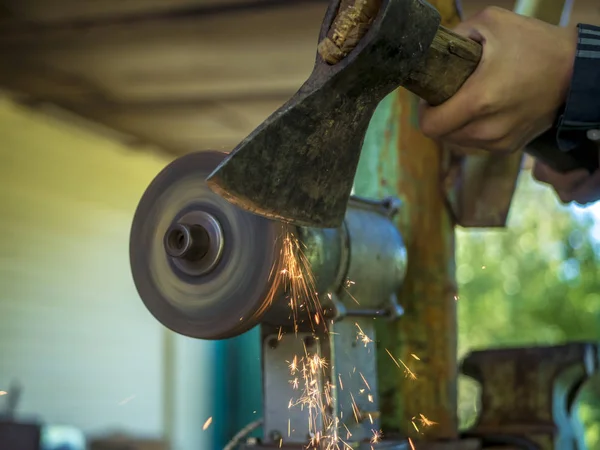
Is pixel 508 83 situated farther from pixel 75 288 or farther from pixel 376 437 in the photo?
pixel 75 288

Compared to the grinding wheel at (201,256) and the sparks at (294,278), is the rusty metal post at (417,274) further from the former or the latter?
the grinding wheel at (201,256)

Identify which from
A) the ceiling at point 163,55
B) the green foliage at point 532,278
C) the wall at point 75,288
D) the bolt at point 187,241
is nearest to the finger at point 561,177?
the bolt at point 187,241

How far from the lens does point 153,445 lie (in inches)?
196

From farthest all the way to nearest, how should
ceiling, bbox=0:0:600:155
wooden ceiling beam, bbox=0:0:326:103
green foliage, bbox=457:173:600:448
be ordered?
1. green foliage, bbox=457:173:600:448
2. wooden ceiling beam, bbox=0:0:326:103
3. ceiling, bbox=0:0:600:155

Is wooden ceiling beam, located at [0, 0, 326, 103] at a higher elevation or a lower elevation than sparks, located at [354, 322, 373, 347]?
higher

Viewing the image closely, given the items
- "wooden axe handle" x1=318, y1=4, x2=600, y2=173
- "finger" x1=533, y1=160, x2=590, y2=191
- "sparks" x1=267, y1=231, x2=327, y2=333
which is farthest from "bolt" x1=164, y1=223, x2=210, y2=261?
"finger" x1=533, y1=160, x2=590, y2=191

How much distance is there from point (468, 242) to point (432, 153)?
11.3 meters

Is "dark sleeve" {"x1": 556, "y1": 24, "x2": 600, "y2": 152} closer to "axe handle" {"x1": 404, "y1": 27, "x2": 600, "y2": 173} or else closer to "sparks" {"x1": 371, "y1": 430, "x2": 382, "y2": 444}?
"axe handle" {"x1": 404, "y1": 27, "x2": 600, "y2": 173}

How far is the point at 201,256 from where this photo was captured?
0.97 metres

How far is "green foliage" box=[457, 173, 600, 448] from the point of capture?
1154cm

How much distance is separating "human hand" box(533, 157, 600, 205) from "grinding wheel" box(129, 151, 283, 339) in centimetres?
81

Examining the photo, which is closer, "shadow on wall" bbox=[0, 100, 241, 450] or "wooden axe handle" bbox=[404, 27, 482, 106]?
"wooden axe handle" bbox=[404, 27, 482, 106]

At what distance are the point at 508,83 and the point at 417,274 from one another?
0.44 m

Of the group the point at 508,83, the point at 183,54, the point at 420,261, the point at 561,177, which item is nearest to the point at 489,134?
the point at 508,83
